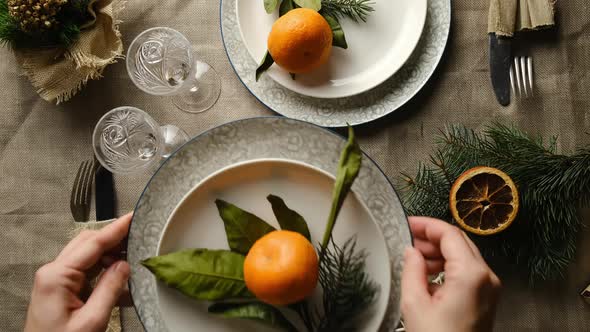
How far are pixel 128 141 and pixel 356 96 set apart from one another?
368mm

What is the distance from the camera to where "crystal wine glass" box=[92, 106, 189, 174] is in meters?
0.82

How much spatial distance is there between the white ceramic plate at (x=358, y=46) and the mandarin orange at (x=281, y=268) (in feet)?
0.92

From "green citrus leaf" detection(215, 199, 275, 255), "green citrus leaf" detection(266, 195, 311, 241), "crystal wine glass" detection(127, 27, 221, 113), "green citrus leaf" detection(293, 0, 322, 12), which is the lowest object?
"green citrus leaf" detection(215, 199, 275, 255)

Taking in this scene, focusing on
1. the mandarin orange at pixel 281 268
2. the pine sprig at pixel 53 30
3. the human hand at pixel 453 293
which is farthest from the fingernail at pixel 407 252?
the pine sprig at pixel 53 30

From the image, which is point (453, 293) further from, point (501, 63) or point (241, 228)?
point (501, 63)

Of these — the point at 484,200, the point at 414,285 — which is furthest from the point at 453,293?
the point at 484,200

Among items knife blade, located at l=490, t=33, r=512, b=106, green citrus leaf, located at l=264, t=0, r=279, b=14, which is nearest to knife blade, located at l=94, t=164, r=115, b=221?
green citrus leaf, located at l=264, t=0, r=279, b=14

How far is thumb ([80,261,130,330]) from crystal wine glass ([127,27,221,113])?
11.3 inches

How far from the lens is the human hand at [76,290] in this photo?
0.66 metres

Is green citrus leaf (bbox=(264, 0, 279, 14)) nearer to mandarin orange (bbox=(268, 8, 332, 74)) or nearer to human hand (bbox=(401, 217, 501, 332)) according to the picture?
mandarin orange (bbox=(268, 8, 332, 74))

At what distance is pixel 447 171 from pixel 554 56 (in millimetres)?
276

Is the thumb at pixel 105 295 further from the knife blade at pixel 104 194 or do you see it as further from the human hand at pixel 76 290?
the knife blade at pixel 104 194

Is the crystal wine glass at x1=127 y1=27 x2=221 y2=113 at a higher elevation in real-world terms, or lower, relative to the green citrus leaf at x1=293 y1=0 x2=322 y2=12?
lower

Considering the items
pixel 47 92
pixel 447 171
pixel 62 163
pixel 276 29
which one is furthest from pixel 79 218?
pixel 447 171
